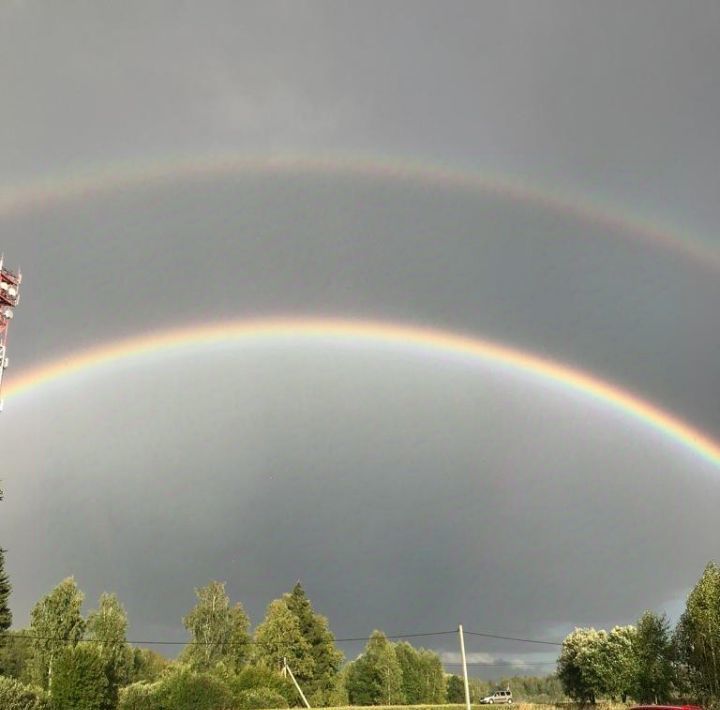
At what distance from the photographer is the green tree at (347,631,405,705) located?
112000mm

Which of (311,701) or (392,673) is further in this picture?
(392,673)

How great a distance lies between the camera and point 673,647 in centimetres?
6562

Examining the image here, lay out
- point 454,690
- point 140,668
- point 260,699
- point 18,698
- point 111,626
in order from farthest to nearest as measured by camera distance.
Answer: point 454,690 < point 140,668 < point 111,626 < point 260,699 < point 18,698

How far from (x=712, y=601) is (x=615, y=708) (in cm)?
1922

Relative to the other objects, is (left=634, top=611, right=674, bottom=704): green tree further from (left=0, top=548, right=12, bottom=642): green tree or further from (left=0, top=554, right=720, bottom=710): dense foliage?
(left=0, top=548, right=12, bottom=642): green tree

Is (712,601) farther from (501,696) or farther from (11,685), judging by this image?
(501,696)

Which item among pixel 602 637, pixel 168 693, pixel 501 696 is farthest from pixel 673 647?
pixel 501 696

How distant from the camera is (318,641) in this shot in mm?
89000

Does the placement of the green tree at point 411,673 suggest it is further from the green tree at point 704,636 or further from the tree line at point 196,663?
the green tree at point 704,636

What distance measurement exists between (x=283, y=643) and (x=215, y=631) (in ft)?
31.9

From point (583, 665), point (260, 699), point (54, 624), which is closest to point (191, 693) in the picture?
point (260, 699)

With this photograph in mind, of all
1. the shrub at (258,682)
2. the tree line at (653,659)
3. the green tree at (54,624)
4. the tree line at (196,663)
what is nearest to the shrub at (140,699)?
the tree line at (196,663)

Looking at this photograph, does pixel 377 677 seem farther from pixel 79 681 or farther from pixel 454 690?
pixel 79 681

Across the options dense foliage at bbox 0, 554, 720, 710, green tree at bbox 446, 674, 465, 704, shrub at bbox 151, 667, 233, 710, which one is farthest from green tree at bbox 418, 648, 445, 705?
shrub at bbox 151, 667, 233, 710
